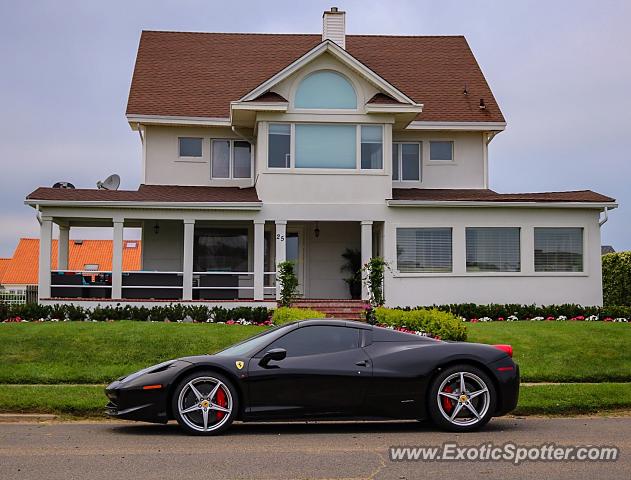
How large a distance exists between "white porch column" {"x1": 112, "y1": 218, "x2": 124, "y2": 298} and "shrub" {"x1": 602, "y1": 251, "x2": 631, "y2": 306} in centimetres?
1644

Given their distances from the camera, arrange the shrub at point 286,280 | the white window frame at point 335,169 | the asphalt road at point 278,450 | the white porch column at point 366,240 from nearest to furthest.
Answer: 1. the asphalt road at point 278,450
2. the shrub at point 286,280
3. the white porch column at point 366,240
4. the white window frame at point 335,169

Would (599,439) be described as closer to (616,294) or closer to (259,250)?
(259,250)

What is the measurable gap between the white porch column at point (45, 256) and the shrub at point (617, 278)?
60.2ft

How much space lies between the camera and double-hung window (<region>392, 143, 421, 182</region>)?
90.1 feet

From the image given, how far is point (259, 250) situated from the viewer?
2378cm

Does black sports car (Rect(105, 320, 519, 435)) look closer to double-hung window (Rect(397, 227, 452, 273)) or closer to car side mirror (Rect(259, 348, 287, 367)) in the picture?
A: car side mirror (Rect(259, 348, 287, 367))

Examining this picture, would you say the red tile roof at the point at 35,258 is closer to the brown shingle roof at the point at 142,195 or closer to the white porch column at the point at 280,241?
the brown shingle roof at the point at 142,195

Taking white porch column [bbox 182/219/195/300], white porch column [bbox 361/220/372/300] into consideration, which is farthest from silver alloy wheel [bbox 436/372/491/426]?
white porch column [bbox 182/219/195/300]

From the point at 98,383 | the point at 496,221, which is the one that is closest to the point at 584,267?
the point at 496,221

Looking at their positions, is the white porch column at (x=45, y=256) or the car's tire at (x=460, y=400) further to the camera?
the white porch column at (x=45, y=256)

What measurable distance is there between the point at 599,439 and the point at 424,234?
15.1 meters

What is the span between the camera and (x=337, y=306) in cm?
2353

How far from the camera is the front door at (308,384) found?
935 cm

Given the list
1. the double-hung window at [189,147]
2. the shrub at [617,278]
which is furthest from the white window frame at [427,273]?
the shrub at [617,278]
